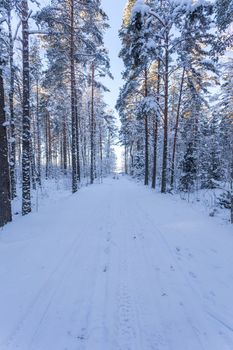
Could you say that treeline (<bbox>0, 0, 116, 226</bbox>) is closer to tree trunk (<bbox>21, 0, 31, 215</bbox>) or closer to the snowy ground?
tree trunk (<bbox>21, 0, 31, 215</bbox>)

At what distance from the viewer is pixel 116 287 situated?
4512 mm

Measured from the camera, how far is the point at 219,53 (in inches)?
363

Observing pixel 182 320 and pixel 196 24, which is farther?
pixel 196 24

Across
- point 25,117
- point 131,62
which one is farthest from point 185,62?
point 25,117

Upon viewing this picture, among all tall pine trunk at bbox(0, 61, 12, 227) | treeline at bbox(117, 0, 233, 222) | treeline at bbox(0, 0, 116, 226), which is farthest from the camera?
treeline at bbox(117, 0, 233, 222)

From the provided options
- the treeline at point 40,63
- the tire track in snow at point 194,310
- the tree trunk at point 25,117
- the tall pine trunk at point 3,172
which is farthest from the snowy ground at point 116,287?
the treeline at point 40,63

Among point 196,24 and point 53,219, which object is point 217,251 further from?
point 196,24

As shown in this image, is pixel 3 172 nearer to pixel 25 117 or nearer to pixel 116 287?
pixel 25 117

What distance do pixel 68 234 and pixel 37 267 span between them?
2.24 meters

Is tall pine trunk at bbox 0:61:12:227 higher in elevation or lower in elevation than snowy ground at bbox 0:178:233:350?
higher

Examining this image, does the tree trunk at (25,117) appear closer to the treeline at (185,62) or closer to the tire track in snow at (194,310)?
the treeline at (185,62)


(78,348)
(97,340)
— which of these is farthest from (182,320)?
(78,348)

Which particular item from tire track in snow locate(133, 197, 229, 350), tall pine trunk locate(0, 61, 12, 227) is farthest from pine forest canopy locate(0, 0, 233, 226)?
tire track in snow locate(133, 197, 229, 350)

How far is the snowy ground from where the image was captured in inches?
131
